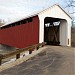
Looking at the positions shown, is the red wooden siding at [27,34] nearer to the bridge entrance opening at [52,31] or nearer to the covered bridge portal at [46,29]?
the covered bridge portal at [46,29]

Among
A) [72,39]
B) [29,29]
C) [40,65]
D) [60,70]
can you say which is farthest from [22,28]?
[60,70]

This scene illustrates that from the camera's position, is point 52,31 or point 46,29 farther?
point 46,29

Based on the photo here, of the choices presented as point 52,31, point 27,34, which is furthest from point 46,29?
point 27,34

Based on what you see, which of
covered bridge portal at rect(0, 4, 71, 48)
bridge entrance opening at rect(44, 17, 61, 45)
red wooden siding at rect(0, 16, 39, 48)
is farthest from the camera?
bridge entrance opening at rect(44, 17, 61, 45)

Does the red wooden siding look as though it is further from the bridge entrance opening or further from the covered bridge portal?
the bridge entrance opening

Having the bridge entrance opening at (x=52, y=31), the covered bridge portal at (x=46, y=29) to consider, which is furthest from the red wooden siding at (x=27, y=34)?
the bridge entrance opening at (x=52, y=31)

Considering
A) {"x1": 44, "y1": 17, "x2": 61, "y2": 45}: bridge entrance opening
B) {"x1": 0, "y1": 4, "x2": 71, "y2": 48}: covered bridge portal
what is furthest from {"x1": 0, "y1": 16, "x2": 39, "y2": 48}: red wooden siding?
{"x1": 44, "y1": 17, "x2": 61, "y2": 45}: bridge entrance opening

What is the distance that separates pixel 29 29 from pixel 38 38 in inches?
84.1

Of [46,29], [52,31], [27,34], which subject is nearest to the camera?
[27,34]

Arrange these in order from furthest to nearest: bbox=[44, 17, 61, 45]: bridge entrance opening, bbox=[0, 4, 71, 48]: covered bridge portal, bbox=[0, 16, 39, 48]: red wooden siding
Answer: bbox=[44, 17, 61, 45]: bridge entrance opening
bbox=[0, 16, 39, 48]: red wooden siding
bbox=[0, 4, 71, 48]: covered bridge portal

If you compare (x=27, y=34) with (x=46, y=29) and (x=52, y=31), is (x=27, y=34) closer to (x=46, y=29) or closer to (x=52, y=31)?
(x=52, y=31)

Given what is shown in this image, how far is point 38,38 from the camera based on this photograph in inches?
687

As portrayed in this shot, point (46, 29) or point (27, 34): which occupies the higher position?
point (46, 29)

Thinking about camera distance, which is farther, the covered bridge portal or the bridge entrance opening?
the bridge entrance opening
